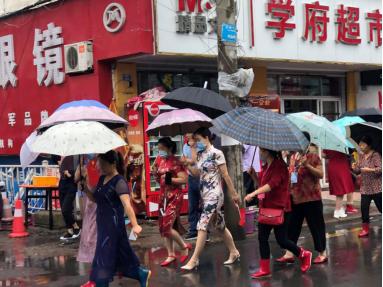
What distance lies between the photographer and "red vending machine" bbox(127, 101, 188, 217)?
1107 cm

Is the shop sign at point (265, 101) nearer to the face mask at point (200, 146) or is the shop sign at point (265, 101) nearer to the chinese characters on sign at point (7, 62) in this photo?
the face mask at point (200, 146)

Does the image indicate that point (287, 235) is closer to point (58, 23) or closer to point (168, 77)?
point (168, 77)

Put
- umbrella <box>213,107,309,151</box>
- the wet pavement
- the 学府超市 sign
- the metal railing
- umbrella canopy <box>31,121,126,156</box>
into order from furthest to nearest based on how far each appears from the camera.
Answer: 1. the metal railing
2. the 学府超市 sign
3. the wet pavement
4. umbrella <box>213,107,309,151</box>
5. umbrella canopy <box>31,121,126,156</box>

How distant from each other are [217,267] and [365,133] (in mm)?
3386

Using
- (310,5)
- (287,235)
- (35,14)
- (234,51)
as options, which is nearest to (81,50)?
(35,14)

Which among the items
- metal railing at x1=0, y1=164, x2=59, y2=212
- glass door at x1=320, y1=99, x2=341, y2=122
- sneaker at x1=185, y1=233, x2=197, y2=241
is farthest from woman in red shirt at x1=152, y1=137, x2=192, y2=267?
glass door at x1=320, y1=99, x2=341, y2=122

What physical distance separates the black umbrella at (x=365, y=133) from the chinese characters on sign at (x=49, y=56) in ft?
20.6

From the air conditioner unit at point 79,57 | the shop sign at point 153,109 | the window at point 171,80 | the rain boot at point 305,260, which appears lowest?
the rain boot at point 305,260

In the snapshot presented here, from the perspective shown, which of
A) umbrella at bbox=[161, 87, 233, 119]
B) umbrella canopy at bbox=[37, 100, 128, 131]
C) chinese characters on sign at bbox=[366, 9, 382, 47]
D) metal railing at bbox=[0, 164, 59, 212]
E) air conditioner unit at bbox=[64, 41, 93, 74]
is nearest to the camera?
umbrella canopy at bbox=[37, 100, 128, 131]

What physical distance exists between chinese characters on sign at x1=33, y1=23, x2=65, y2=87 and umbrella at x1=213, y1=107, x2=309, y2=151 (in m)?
6.76

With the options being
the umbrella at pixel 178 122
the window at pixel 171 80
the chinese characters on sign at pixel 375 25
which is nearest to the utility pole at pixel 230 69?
the umbrella at pixel 178 122

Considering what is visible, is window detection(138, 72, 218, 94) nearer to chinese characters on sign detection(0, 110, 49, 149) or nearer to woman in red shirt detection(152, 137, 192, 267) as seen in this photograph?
chinese characters on sign detection(0, 110, 49, 149)

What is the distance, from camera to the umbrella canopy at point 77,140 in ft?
18.2

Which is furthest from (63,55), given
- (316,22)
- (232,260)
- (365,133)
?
(232,260)
